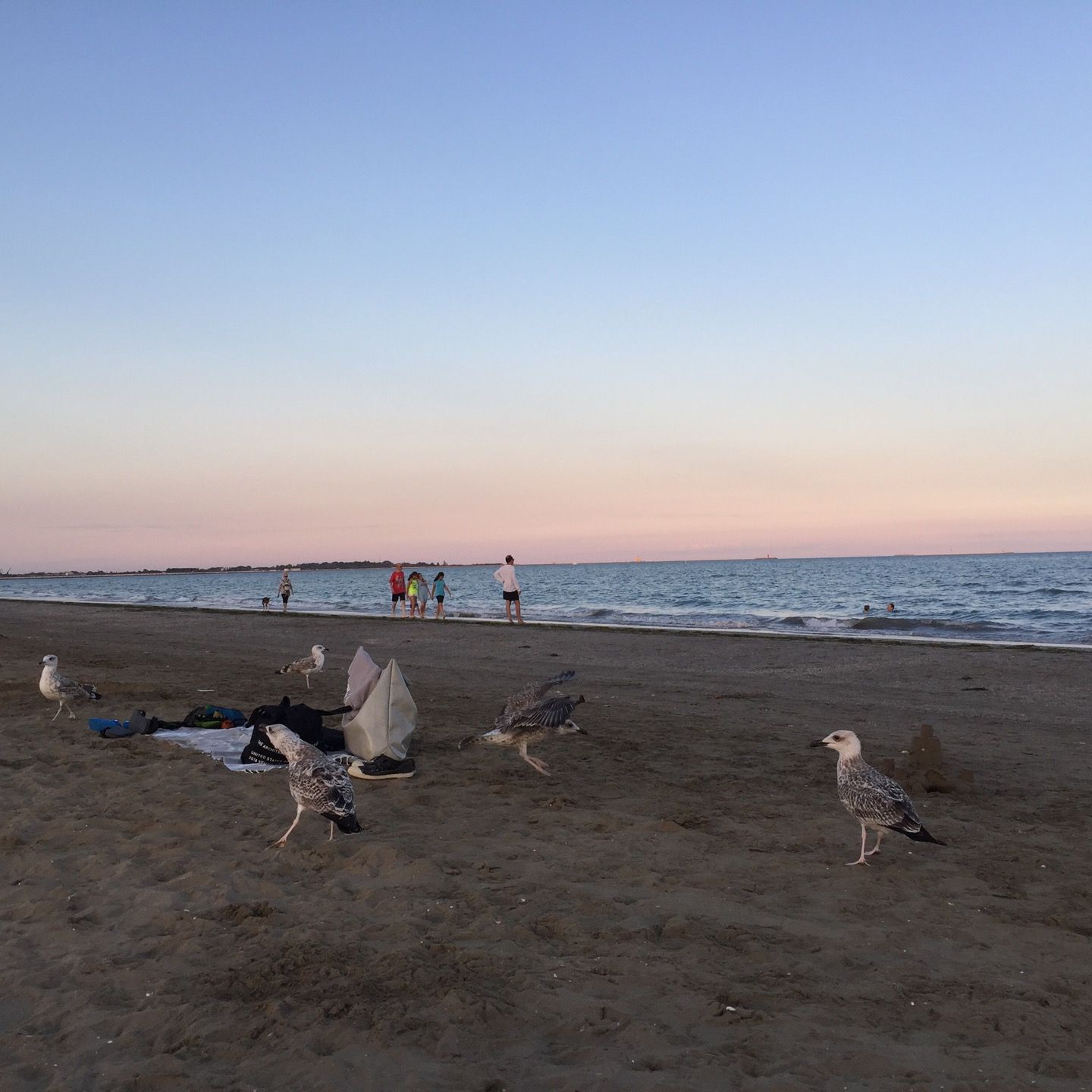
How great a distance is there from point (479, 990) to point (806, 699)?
1033 centimetres

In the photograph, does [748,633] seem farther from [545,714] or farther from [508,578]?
[545,714]

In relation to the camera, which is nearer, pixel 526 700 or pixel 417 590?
pixel 526 700

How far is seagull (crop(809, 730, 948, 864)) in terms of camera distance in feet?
19.8

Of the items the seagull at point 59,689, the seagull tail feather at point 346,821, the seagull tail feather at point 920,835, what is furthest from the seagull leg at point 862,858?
the seagull at point 59,689

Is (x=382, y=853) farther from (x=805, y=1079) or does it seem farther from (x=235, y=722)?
(x=235, y=722)

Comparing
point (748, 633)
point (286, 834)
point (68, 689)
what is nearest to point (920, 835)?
point (286, 834)

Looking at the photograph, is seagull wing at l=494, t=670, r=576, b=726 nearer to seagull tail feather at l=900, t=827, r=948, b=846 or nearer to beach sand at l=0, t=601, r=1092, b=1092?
beach sand at l=0, t=601, r=1092, b=1092

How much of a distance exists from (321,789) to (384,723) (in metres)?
2.48

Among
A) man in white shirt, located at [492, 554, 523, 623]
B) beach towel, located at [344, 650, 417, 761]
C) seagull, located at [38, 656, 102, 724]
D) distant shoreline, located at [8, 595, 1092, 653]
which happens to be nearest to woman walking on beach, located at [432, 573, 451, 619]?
distant shoreline, located at [8, 595, 1092, 653]

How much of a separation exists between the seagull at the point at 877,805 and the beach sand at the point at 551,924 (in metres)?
0.23

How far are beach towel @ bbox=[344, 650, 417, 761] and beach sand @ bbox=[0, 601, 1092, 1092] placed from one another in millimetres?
431

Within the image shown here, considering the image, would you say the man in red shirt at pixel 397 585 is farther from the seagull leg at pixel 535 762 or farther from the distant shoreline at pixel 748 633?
the seagull leg at pixel 535 762

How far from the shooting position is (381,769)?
27.5ft

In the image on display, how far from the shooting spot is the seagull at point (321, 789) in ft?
21.2
